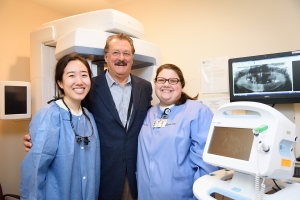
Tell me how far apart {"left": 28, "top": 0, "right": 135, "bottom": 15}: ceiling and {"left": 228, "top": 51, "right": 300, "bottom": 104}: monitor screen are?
1660 mm

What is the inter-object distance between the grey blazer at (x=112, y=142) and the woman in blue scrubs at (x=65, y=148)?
0.09m

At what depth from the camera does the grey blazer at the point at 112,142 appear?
4.26ft

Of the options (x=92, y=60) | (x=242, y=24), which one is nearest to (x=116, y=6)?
(x=92, y=60)

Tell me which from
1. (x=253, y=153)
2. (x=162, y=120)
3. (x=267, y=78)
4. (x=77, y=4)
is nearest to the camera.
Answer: (x=253, y=153)

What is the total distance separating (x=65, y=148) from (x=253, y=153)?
Result: 2.84 ft

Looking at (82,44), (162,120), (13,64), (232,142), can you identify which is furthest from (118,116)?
(13,64)

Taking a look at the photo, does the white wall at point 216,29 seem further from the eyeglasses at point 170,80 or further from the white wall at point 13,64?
the white wall at point 13,64

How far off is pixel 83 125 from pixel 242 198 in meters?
0.88

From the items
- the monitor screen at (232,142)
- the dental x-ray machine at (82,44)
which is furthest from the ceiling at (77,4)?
the monitor screen at (232,142)

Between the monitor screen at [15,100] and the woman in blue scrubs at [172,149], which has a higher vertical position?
the monitor screen at [15,100]

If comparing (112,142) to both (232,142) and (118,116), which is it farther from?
(232,142)

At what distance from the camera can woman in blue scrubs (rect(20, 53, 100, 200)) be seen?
0.99 metres

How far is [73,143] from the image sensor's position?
1.06 m

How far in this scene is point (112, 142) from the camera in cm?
132
